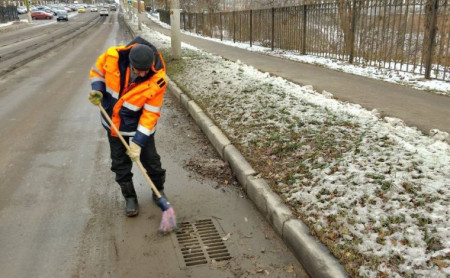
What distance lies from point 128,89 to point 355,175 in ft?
6.90

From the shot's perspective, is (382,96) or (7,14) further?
(7,14)

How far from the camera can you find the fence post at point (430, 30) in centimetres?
850

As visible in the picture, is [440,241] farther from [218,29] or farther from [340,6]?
[218,29]

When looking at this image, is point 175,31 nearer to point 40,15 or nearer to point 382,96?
point 382,96

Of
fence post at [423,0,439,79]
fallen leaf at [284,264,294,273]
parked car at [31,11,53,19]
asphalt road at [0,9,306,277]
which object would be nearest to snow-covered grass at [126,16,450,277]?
fallen leaf at [284,264,294,273]

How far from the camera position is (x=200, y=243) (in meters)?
3.19

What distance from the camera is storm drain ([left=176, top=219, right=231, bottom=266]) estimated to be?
300 centimetres

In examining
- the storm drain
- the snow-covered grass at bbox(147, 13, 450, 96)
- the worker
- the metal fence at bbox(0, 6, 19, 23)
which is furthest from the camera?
the metal fence at bbox(0, 6, 19, 23)

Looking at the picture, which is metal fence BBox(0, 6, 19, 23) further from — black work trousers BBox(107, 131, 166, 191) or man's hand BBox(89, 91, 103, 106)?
man's hand BBox(89, 91, 103, 106)

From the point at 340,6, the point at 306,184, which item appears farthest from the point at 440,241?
the point at 340,6

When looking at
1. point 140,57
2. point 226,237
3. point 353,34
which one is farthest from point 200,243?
point 353,34

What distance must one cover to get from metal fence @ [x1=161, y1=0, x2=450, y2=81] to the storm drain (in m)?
7.34

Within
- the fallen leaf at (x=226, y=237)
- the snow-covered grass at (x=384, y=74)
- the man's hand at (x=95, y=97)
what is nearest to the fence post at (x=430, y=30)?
the snow-covered grass at (x=384, y=74)

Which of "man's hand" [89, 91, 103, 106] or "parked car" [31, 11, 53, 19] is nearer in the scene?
"man's hand" [89, 91, 103, 106]
